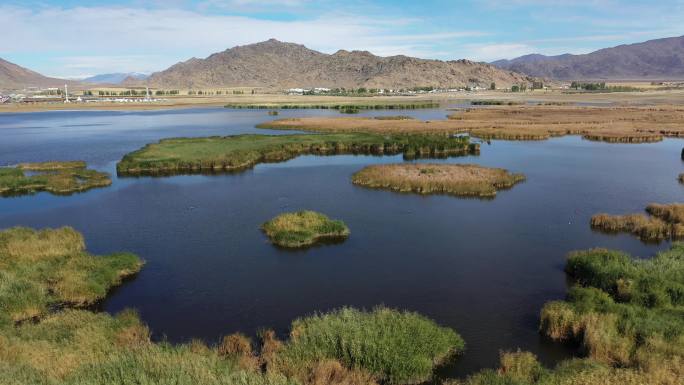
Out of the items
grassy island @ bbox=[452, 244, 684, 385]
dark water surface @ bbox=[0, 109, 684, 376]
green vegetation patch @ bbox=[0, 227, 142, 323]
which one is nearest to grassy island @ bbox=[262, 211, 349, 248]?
dark water surface @ bbox=[0, 109, 684, 376]

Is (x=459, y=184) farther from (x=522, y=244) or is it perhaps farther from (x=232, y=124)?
(x=232, y=124)

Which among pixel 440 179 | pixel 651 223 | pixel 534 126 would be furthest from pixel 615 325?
pixel 534 126

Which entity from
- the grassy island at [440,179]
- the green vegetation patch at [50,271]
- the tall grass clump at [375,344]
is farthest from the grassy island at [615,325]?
the green vegetation patch at [50,271]

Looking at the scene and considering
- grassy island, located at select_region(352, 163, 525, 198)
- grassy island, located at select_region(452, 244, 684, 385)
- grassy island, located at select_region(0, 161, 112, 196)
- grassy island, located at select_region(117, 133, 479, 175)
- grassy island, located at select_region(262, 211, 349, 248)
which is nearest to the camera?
grassy island, located at select_region(452, 244, 684, 385)

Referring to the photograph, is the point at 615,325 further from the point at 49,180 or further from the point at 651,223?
the point at 49,180

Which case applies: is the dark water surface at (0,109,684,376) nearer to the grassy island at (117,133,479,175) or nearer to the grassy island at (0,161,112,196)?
the grassy island at (0,161,112,196)

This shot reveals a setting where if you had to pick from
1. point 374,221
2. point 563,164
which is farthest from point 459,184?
point 563,164
